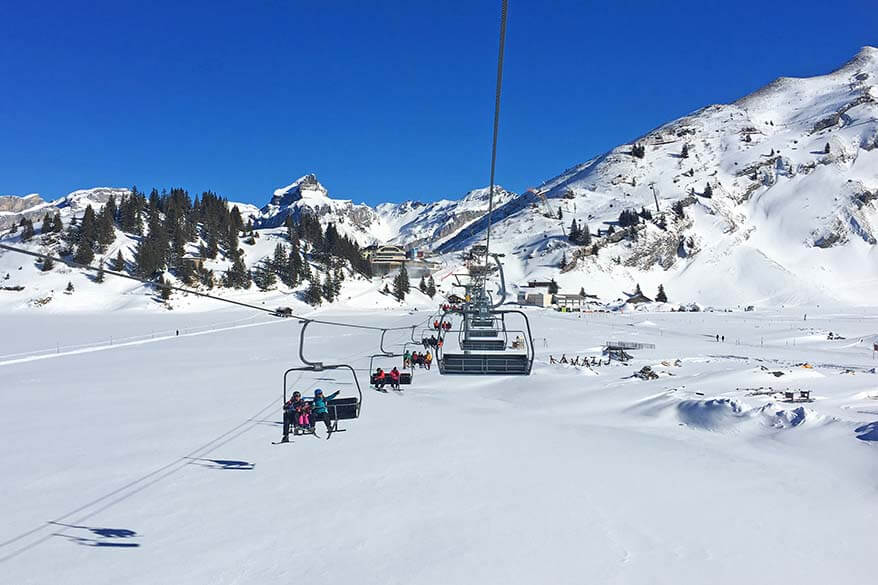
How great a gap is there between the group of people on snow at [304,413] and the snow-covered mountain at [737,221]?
120 m

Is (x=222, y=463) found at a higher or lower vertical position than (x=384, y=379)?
lower

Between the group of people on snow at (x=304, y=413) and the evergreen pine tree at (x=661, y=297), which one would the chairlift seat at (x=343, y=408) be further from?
the evergreen pine tree at (x=661, y=297)

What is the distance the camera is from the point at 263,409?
19391 mm

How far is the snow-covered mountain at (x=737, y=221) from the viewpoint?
123500 mm

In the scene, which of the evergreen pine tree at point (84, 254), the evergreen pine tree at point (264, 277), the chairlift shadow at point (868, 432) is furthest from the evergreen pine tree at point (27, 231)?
the chairlift shadow at point (868, 432)

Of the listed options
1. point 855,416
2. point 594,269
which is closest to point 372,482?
point 855,416

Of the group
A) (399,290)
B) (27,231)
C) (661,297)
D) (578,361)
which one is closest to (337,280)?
(399,290)

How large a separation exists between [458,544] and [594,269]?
5318 inches

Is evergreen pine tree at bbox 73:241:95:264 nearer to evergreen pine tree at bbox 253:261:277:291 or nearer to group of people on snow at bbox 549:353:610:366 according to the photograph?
evergreen pine tree at bbox 253:261:277:291

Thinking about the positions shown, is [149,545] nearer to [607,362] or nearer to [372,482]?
[372,482]

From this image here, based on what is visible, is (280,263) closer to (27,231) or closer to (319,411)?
(27,231)

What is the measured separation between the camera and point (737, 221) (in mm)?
146250

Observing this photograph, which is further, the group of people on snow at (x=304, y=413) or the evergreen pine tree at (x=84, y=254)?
the evergreen pine tree at (x=84, y=254)

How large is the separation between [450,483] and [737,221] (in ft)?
524
